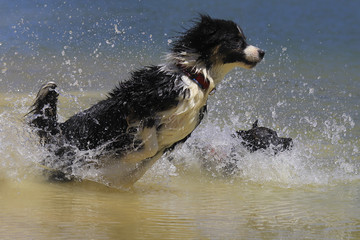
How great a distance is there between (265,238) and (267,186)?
1611 millimetres

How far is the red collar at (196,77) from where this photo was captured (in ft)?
13.4

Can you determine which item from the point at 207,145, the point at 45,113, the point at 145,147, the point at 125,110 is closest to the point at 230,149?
the point at 207,145

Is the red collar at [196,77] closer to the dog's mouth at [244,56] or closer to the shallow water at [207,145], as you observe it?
the dog's mouth at [244,56]

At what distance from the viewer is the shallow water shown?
11.1 ft

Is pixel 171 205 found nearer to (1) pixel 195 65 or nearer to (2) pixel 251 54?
(1) pixel 195 65

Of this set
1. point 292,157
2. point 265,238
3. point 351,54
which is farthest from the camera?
point 351,54

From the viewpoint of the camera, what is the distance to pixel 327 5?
618 inches

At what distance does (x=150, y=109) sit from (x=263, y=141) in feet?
5.55

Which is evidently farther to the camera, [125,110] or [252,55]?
[125,110]

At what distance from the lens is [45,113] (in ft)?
14.6

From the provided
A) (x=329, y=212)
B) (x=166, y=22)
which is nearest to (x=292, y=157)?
(x=329, y=212)

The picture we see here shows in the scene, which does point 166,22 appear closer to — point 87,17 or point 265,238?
point 87,17

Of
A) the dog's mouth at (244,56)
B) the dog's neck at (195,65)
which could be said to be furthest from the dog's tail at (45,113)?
the dog's mouth at (244,56)

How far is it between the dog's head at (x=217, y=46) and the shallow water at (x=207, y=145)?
3.28 feet
